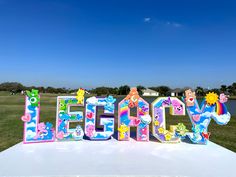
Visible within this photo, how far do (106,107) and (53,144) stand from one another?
6.15 feet

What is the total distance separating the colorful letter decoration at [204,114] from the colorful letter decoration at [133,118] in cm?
136

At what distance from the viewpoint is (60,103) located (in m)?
5.89

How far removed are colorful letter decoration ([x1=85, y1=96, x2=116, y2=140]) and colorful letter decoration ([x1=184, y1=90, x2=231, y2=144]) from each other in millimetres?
2411

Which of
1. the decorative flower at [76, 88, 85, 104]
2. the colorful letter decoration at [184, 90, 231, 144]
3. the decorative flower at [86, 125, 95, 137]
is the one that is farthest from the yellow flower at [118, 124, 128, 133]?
the colorful letter decoration at [184, 90, 231, 144]

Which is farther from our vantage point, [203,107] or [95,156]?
[203,107]

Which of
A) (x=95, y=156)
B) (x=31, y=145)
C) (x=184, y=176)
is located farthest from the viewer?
(x=31, y=145)

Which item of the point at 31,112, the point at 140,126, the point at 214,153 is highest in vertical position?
the point at 31,112

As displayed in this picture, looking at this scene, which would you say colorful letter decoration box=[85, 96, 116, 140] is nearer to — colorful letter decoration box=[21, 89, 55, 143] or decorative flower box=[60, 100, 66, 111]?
decorative flower box=[60, 100, 66, 111]

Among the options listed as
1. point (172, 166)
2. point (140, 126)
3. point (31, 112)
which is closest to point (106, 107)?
point (140, 126)

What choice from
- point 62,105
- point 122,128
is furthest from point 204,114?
point 62,105

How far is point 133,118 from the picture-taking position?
6.07 meters

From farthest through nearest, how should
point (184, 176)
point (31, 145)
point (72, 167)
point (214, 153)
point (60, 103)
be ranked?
1. point (60, 103)
2. point (31, 145)
3. point (214, 153)
4. point (72, 167)
5. point (184, 176)

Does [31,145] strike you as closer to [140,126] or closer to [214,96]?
[140,126]

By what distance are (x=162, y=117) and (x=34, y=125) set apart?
382 cm
